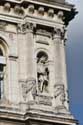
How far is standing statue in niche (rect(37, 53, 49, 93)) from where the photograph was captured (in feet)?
112

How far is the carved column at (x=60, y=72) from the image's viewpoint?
111 ft

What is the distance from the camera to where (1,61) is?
34125 millimetres

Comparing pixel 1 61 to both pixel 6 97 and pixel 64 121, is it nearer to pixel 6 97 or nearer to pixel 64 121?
pixel 6 97

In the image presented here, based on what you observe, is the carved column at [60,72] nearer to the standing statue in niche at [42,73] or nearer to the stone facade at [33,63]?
the stone facade at [33,63]

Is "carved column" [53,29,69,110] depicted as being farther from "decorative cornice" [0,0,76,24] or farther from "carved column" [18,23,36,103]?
"carved column" [18,23,36,103]

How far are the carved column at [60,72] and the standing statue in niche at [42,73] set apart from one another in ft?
1.58

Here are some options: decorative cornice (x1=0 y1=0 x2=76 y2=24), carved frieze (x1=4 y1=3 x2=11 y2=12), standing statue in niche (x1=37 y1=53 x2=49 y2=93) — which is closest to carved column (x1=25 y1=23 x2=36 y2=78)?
standing statue in niche (x1=37 y1=53 x2=49 y2=93)

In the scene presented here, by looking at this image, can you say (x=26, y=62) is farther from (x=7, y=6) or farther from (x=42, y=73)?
(x=7, y=6)

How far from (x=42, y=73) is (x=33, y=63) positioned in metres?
0.69

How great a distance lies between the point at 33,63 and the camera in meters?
34.2

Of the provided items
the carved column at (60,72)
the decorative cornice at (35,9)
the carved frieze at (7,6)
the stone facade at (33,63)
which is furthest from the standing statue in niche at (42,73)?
the carved frieze at (7,6)

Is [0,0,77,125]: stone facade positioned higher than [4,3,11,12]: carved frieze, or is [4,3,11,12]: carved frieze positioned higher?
[4,3,11,12]: carved frieze

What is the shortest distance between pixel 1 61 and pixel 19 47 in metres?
1.11

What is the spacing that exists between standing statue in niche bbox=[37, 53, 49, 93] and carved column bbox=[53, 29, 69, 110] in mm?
482
